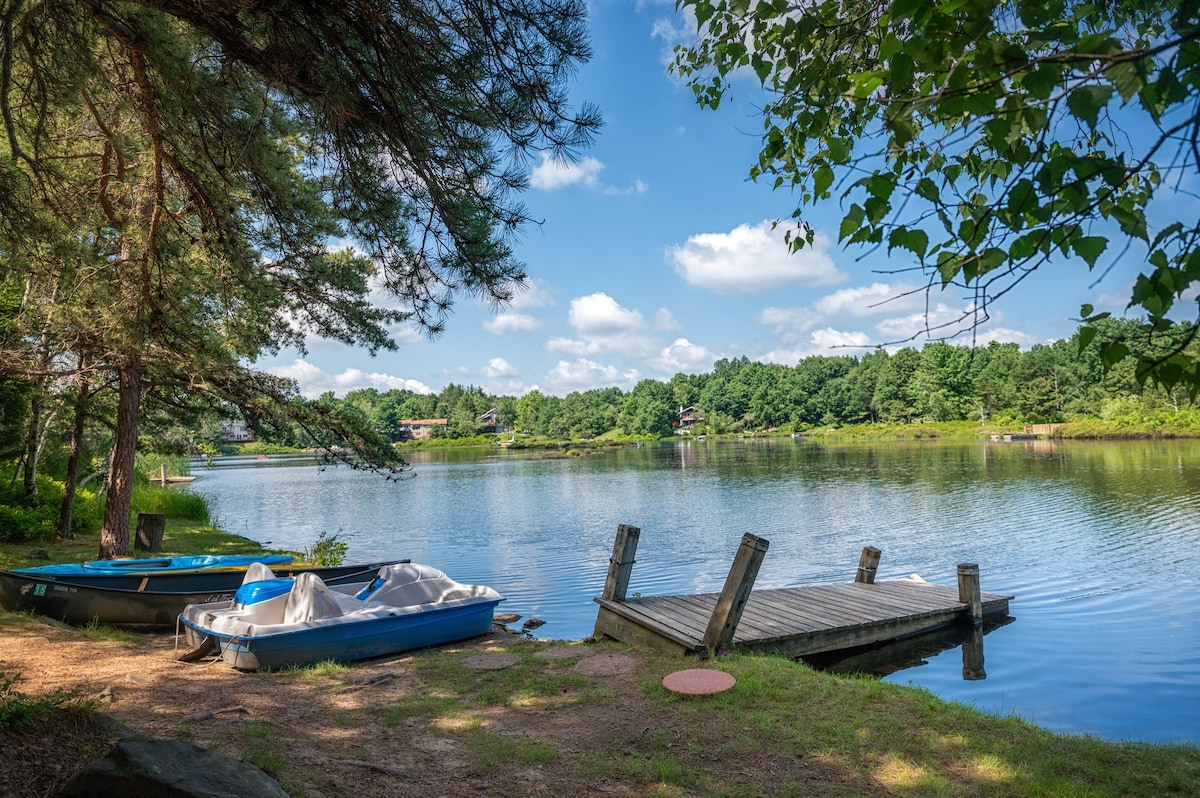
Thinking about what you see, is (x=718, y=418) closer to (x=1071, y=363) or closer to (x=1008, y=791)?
(x=1071, y=363)

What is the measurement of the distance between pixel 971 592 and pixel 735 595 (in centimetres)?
535

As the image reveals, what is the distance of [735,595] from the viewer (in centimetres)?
748

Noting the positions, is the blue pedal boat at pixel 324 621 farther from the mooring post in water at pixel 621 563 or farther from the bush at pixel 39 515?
the bush at pixel 39 515

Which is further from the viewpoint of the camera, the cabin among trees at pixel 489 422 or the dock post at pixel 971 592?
the cabin among trees at pixel 489 422

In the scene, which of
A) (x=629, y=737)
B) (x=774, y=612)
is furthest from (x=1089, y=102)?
(x=774, y=612)

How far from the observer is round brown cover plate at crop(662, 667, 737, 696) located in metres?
6.26

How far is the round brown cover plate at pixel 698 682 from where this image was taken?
6258mm

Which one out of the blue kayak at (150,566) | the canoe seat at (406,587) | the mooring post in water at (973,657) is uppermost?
the blue kayak at (150,566)

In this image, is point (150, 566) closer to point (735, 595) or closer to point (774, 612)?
point (735, 595)

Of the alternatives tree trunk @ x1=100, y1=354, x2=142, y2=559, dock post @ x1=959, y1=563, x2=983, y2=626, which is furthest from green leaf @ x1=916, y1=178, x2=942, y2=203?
tree trunk @ x1=100, y1=354, x2=142, y2=559

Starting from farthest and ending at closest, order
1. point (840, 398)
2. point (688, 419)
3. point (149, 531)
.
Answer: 1. point (688, 419)
2. point (840, 398)
3. point (149, 531)

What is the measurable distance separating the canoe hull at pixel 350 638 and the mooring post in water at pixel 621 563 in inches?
73.2

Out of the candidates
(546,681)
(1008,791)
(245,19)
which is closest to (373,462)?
(546,681)

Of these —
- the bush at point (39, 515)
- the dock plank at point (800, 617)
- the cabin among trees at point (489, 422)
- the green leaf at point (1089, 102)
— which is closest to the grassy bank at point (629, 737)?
the dock plank at point (800, 617)
